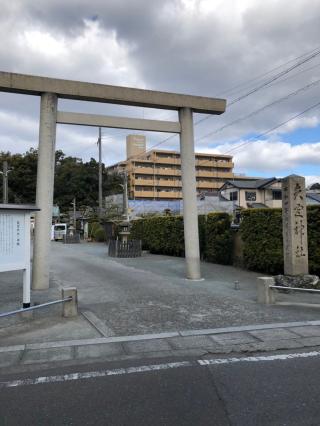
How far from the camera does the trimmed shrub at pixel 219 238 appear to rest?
48.7 ft

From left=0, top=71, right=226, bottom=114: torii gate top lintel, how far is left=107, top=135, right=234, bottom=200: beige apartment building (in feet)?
219

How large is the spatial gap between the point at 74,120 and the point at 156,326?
251 inches

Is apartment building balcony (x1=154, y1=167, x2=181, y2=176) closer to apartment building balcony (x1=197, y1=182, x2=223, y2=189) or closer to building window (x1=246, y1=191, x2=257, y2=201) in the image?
apartment building balcony (x1=197, y1=182, x2=223, y2=189)

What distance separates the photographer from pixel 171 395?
3830 mm

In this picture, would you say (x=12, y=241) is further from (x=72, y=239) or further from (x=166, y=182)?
(x=166, y=182)

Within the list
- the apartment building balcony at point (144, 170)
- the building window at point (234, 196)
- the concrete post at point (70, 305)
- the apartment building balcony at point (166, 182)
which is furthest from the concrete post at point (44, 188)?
the apartment building balcony at point (166, 182)

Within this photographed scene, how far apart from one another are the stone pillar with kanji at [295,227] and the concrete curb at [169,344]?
3.17 metres

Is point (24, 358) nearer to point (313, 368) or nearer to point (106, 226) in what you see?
point (313, 368)

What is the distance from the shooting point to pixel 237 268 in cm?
1412

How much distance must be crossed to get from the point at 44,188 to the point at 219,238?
722cm

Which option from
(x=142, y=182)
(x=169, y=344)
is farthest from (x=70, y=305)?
(x=142, y=182)

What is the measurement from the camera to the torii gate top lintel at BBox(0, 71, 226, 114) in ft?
32.6

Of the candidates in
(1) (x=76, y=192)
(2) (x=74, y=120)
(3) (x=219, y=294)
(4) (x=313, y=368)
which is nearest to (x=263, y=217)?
(3) (x=219, y=294)

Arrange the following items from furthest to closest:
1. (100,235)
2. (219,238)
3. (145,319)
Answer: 1. (100,235)
2. (219,238)
3. (145,319)
